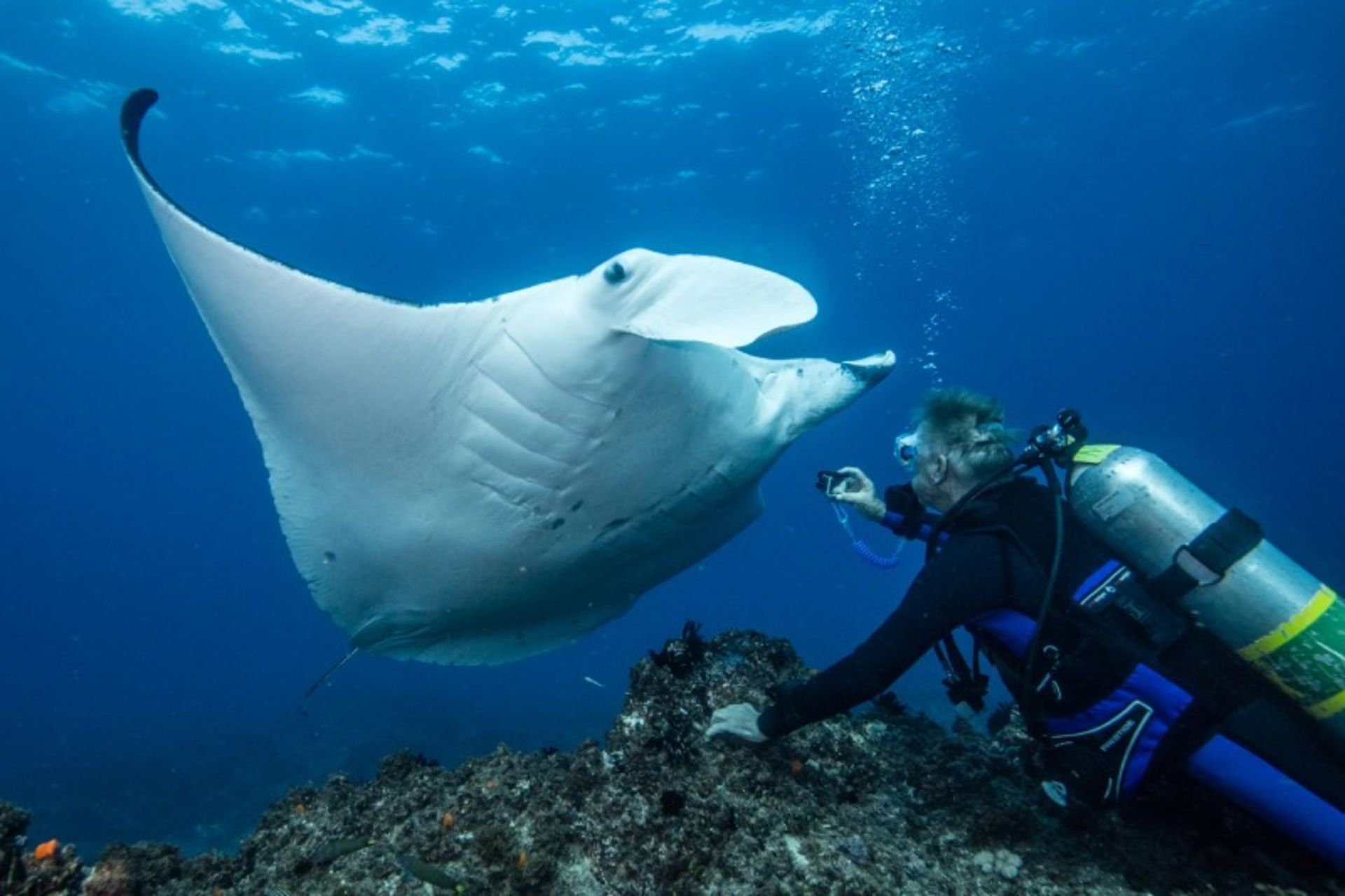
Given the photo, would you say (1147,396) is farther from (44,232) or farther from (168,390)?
(168,390)

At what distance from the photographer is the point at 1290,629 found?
2.81 meters

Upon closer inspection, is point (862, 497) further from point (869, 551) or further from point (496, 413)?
point (496, 413)

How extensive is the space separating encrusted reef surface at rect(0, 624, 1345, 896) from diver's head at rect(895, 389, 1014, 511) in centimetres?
145

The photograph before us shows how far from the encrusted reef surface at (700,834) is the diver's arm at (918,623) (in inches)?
21.9

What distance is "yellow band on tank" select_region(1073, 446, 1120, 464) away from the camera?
3314mm

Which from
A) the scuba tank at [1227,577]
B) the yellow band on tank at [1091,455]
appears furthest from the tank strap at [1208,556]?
the yellow band on tank at [1091,455]

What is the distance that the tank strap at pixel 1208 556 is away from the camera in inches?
115

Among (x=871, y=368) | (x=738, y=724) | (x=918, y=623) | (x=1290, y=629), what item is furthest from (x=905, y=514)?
(x=1290, y=629)

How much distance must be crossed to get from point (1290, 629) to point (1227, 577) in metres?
0.29

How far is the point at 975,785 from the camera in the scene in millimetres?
3521

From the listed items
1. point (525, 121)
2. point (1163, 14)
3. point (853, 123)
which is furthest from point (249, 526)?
point (1163, 14)

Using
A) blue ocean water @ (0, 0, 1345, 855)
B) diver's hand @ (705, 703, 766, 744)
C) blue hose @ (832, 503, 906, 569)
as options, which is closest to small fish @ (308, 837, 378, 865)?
diver's hand @ (705, 703, 766, 744)

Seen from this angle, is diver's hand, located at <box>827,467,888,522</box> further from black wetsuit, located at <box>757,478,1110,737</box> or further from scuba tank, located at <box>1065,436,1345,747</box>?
scuba tank, located at <box>1065,436,1345,747</box>

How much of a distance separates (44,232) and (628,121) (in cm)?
2596
